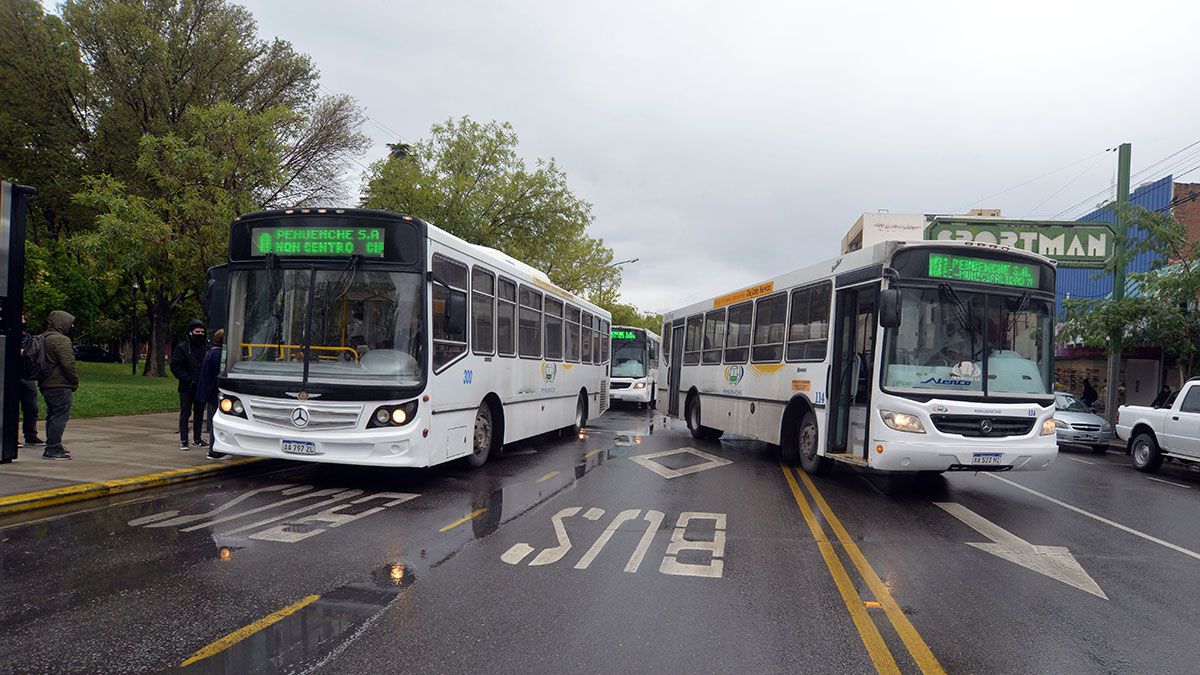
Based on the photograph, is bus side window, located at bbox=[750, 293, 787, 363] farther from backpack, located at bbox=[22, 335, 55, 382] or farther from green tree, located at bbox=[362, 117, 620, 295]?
green tree, located at bbox=[362, 117, 620, 295]

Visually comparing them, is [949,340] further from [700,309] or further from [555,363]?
[700,309]

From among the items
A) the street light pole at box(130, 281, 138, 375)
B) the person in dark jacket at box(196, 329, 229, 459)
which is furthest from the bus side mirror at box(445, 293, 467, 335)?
the street light pole at box(130, 281, 138, 375)

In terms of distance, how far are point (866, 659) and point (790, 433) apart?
26.8 ft

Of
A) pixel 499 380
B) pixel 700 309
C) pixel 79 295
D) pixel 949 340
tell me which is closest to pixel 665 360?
pixel 700 309

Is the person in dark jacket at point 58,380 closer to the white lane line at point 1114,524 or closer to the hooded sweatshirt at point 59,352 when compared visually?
the hooded sweatshirt at point 59,352

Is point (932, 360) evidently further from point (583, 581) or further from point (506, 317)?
point (506, 317)

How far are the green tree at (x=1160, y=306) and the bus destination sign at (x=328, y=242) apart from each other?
20.3 m

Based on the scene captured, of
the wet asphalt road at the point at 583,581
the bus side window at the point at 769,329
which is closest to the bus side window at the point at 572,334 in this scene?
the bus side window at the point at 769,329

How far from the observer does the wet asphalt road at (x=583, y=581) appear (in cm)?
433

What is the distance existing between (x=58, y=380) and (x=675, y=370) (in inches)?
524

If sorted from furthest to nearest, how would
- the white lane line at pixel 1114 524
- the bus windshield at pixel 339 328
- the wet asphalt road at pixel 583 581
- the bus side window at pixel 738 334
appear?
the bus side window at pixel 738 334 < the bus windshield at pixel 339 328 < the white lane line at pixel 1114 524 < the wet asphalt road at pixel 583 581

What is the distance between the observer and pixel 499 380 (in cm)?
1151

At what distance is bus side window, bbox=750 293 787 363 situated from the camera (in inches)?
509

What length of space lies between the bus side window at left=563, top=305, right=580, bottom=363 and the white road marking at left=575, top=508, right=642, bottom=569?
287 inches
